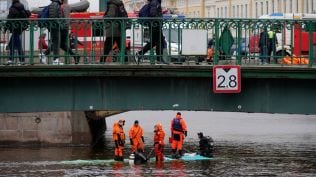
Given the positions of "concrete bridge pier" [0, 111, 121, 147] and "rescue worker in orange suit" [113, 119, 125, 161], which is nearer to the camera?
"rescue worker in orange suit" [113, 119, 125, 161]

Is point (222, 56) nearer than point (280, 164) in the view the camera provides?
Yes

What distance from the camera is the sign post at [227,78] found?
24.3 metres

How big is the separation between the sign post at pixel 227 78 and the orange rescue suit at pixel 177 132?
54.3 feet

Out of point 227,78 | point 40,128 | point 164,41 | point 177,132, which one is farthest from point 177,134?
point 227,78

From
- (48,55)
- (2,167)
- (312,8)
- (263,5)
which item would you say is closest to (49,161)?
(2,167)

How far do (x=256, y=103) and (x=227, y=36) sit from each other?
216 cm

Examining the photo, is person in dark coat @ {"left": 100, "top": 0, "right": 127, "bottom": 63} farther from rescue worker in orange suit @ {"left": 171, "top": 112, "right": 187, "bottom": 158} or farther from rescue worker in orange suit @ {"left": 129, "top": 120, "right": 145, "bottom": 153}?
rescue worker in orange suit @ {"left": 171, "top": 112, "right": 187, "bottom": 158}

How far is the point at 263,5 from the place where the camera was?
104875 millimetres

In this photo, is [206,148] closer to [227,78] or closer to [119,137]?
[119,137]

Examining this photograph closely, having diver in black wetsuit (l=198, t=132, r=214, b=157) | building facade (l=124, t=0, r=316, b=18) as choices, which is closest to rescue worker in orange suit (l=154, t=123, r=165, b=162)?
diver in black wetsuit (l=198, t=132, r=214, b=157)

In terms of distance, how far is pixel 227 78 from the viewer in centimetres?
2425

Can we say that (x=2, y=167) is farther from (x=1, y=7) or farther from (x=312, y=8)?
(x=312, y=8)

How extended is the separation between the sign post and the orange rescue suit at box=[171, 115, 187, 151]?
16.6 meters

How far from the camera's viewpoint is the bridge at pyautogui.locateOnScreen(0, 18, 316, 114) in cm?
2436
